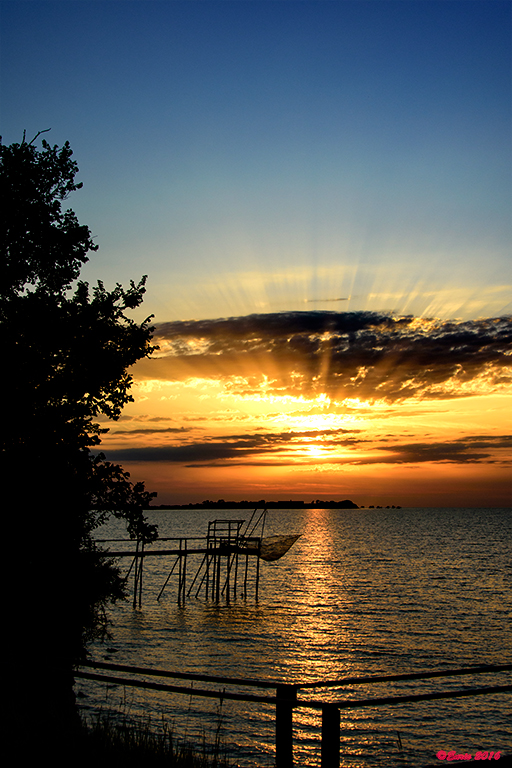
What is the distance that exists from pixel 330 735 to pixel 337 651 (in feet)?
92.6

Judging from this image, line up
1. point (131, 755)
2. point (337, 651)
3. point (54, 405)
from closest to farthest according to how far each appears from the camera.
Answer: point (131, 755)
point (54, 405)
point (337, 651)

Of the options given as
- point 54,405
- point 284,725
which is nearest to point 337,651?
point 54,405

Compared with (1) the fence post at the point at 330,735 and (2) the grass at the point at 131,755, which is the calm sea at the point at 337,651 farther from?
(1) the fence post at the point at 330,735

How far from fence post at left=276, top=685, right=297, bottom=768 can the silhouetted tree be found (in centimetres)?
1071

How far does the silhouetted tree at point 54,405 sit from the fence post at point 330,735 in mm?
11291

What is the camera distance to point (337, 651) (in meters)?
32.0

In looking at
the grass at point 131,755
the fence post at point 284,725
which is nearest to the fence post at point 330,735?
the fence post at point 284,725

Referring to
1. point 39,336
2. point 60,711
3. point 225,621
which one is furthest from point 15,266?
point 225,621

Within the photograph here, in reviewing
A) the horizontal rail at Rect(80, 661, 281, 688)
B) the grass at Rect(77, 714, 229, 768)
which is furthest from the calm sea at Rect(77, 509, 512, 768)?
the horizontal rail at Rect(80, 661, 281, 688)

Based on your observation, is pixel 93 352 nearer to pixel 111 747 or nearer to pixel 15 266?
pixel 15 266

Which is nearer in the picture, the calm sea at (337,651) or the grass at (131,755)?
the grass at (131,755)

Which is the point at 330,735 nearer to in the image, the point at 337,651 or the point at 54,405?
the point at 54,405

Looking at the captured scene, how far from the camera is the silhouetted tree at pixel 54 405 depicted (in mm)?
16484

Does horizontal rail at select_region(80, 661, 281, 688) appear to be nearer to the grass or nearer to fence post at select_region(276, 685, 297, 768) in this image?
fence post at select_region(276, 685, 297, 768)
